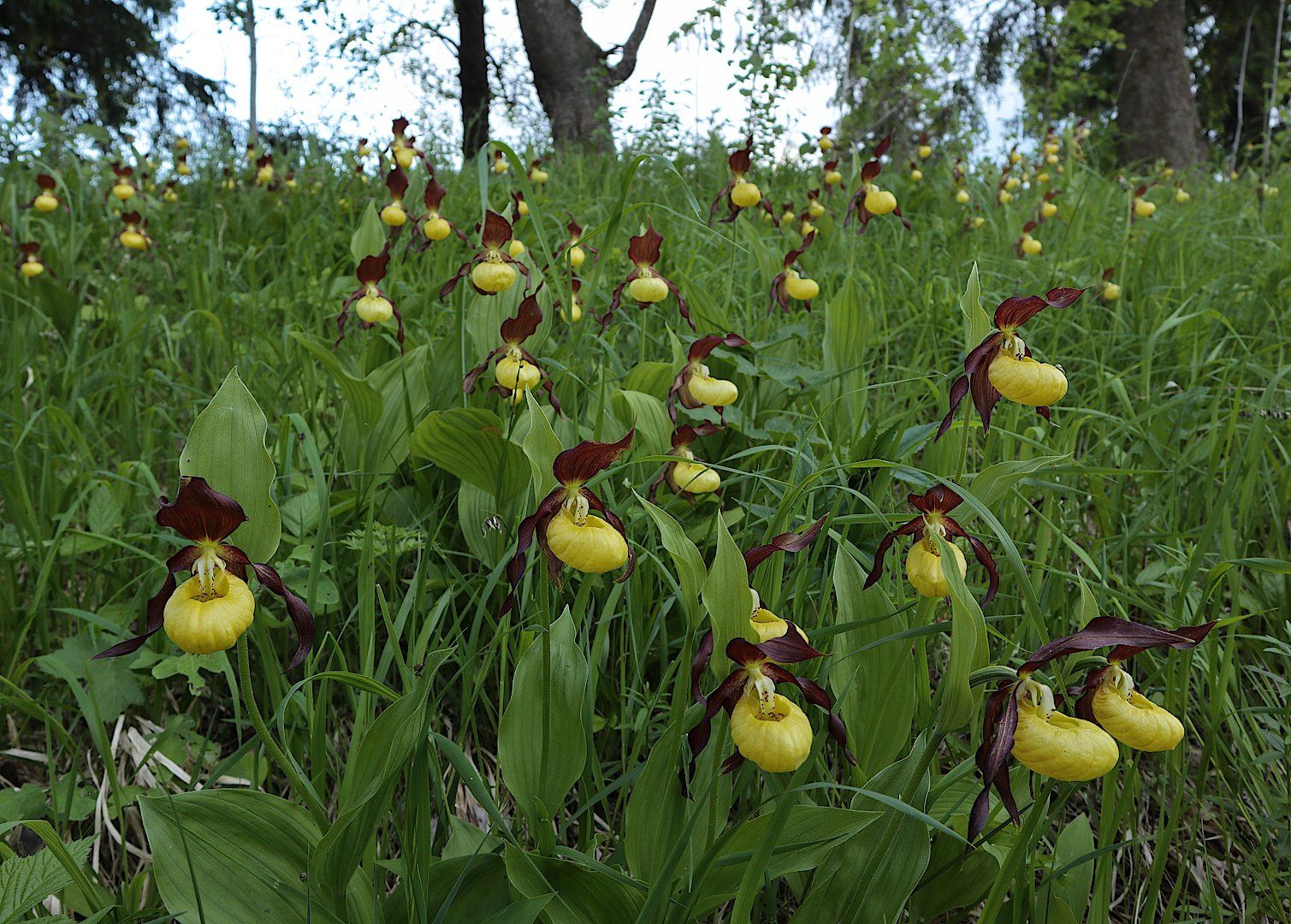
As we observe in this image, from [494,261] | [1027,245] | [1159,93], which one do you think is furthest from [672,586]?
[1159,93]

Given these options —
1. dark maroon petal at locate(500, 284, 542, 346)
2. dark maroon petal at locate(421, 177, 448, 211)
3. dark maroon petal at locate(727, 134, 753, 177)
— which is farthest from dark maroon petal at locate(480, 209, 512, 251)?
dark maroon petal at locate(727, 134, 753, 177)

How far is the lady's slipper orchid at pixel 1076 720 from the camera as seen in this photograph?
0.88 m

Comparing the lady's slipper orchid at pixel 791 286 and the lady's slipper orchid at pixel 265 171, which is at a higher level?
the lady's slipper orchid at pixel 265 171

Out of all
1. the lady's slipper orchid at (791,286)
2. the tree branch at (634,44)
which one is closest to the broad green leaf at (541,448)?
the lady's slipper orchid at (791,286)

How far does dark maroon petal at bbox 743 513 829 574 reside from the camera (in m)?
1.04

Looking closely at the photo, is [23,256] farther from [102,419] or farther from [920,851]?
[920,851]

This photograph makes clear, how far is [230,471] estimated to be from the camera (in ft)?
3.18

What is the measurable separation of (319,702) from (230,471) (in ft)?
1.36

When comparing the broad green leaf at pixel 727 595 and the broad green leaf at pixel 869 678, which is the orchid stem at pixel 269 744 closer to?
the broad green leaf at pixel 727 595

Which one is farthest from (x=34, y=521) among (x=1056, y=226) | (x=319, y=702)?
(x=1056, y=226)

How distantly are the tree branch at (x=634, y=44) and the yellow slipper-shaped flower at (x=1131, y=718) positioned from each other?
10206mm

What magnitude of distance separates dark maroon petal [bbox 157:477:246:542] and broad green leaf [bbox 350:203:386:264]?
1944 mm

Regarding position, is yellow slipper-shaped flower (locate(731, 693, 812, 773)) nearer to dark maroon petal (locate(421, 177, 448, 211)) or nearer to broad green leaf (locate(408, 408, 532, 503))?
broad green leaf (locate(408, 408, 532, 503))

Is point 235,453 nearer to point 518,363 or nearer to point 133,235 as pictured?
point 518,363
